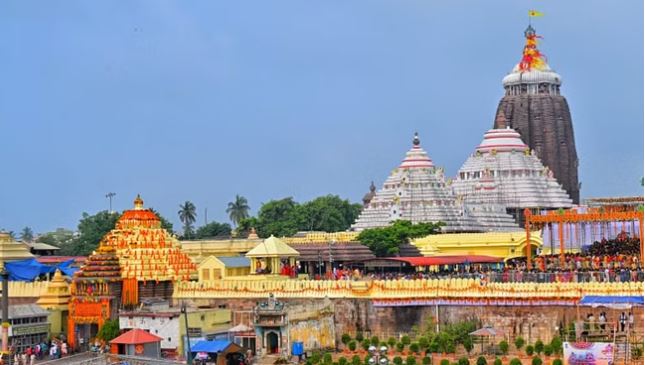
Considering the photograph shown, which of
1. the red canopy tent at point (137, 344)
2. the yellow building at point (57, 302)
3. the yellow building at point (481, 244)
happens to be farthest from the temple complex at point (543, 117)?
the red canopy tent at point (137, 344)

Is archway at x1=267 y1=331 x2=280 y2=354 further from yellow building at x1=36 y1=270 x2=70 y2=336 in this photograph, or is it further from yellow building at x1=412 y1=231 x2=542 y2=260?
yellow building at x1=412 y1=231 x2=542 y2=260

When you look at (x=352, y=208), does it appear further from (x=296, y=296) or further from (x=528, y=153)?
(x=296, y=296)

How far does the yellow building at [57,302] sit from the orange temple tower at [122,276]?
0.72 m

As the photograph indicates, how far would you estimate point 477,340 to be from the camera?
48406 millimetres

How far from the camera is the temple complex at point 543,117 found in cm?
10150

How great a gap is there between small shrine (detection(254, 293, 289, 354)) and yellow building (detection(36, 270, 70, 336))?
35.8 feet

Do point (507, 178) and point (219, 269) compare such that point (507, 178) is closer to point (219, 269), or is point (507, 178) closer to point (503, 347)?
point (219, 269)

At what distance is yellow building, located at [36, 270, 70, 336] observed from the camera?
181ft

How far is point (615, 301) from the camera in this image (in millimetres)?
46969

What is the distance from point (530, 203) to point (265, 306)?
44.4 meters

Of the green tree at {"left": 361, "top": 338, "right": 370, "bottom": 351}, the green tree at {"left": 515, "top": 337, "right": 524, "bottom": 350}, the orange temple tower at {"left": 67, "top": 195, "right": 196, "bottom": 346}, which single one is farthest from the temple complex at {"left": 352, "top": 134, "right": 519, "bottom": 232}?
the green tree at {"left": 515, "top": 337, "right": 524, "bottom": 350}

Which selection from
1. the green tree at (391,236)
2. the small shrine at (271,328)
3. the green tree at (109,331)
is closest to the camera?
the small shrine at (271,328)

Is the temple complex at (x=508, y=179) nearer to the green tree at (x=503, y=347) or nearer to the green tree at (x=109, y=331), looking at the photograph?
the green tree at (x=109, y=331)

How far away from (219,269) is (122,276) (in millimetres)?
6830
